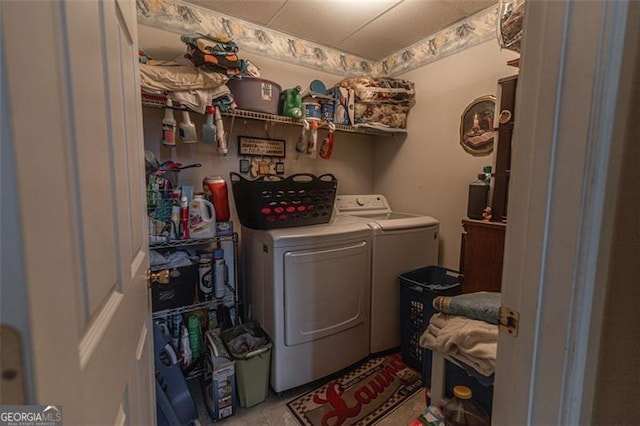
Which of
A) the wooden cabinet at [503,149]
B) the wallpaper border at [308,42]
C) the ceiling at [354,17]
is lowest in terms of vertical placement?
the wooden cabinet at [503,149]

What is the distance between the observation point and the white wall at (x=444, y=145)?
2.01 meters

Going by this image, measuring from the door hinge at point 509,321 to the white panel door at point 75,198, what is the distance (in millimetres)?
741

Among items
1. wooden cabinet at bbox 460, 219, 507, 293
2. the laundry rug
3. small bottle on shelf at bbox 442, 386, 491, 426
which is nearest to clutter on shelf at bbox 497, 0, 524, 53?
wooden cabinet at bbox 460, 219, 507, 293

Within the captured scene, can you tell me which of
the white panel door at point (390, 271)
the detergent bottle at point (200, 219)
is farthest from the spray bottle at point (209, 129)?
the white panel door at point (390, 271)

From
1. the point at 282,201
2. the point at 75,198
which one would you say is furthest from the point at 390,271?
the point at 75,198

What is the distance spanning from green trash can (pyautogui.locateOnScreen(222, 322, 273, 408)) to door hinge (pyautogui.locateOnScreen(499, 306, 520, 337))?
1397 millimetres

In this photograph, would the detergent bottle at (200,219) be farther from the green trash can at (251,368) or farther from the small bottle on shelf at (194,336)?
the green trash can at (251,368)

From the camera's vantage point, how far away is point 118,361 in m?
0.58

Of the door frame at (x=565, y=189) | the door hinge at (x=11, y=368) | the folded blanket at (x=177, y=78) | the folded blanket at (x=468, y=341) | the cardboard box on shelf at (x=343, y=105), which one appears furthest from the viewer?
the cardboard box on shelf at (x=343, y=105)

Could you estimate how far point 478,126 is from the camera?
6.63 feet

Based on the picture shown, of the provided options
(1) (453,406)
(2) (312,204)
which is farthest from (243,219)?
(1) (453,406)

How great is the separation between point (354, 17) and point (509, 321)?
2.17m

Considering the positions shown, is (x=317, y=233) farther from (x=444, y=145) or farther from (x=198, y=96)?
(x=444, y=145)

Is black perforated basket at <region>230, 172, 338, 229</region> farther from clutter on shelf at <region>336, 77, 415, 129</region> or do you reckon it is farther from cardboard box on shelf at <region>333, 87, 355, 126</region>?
clutter on shelf at <region>336, 77, 415, 129</region>
